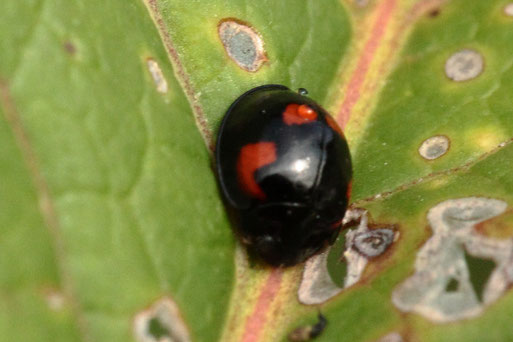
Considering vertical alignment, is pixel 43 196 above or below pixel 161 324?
above

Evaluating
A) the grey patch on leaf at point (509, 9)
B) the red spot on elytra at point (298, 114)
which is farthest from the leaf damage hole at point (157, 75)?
the grey patch on leaf at point (509, 9)

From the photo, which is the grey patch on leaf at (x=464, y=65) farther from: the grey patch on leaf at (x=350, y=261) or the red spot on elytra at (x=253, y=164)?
the red spot on elytra at (x=253, y=164)

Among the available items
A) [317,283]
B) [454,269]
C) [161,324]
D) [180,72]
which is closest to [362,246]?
[317,283]

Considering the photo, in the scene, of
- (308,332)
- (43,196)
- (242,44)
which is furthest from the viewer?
(242,44)

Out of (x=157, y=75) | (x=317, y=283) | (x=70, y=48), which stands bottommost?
(x=317, y=283)

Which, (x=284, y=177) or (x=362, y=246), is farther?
(x=362, y=246)

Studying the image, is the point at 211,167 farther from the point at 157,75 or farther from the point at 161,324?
the point at 161,324

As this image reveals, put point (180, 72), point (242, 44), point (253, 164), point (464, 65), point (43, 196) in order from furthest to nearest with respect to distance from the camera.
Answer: point (464, 65) < point (242, 44) < point (180, 72) < point (253, 164) < point (43, 196)

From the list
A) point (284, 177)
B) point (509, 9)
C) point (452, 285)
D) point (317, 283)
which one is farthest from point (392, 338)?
point (509, 9)
